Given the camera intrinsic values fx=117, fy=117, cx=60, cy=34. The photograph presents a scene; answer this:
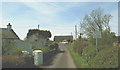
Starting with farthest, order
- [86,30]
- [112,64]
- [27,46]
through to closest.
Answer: [86,30], [27,46], [112,64]

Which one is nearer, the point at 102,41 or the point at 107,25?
the point at 102,41

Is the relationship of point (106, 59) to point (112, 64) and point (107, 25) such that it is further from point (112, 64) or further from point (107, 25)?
point (107, 25)

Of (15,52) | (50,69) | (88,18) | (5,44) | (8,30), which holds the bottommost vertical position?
(50,69)

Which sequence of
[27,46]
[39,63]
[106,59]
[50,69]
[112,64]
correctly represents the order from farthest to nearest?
[27,46] → [39,63] → [50,69] → [106,59] → [112,64]

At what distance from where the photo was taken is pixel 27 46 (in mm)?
22516

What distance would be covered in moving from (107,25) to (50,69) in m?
23.2

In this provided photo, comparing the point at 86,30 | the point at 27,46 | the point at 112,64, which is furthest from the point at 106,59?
the point at 86,30

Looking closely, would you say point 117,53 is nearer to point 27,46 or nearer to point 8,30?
point 27,46

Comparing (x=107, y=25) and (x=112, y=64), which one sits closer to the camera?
(x=112, y=64)

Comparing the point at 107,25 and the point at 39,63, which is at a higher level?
the point at 107,25

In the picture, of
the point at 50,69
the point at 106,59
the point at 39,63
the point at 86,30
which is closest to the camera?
the point at 106,59

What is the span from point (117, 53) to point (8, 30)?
23660 mm

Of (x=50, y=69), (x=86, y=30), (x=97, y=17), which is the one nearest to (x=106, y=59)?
(x=50, y=69)

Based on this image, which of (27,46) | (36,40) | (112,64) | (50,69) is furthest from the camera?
(36,40)
